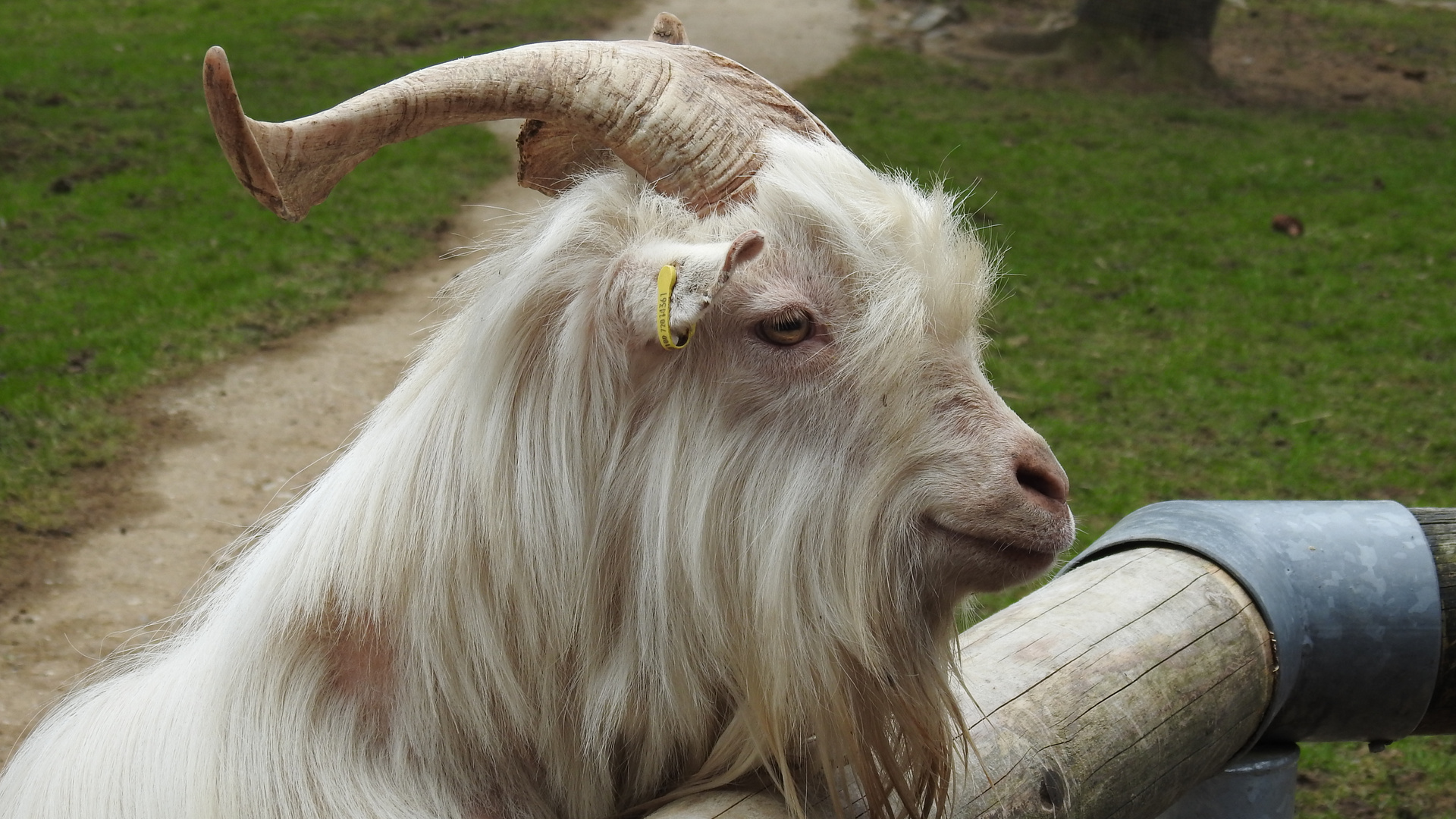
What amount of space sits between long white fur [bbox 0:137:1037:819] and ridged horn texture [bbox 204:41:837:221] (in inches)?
2.9

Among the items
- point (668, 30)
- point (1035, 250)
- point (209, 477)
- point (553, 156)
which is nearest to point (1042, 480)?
point (553, 156)

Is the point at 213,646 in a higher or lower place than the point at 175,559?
higher

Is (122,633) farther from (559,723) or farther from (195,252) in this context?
(195,252)

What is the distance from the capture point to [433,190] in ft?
31.6

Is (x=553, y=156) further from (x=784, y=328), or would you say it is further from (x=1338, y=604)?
(x=1338, y=604)

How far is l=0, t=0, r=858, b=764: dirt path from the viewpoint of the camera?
4.21 metres

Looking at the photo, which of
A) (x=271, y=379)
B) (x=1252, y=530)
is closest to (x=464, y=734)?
(x=1252, y=530)

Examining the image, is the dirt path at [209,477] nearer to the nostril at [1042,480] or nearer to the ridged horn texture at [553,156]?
the ridged horn texture at [553,156]

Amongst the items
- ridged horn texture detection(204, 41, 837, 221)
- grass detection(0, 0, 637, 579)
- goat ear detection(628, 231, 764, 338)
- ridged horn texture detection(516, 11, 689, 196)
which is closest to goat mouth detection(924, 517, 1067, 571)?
goat ear detection(628, 231, 764, 338)

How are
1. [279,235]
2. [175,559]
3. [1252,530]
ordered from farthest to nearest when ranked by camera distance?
[279,235] < [175,559] < [1252,530]

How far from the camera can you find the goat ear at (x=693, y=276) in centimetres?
185

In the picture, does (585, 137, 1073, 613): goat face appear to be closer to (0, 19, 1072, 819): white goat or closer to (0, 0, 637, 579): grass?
(0, 19, 1072, 819): white goat

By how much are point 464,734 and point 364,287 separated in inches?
244

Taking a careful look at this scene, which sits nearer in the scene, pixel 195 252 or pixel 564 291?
pixel 564 291
